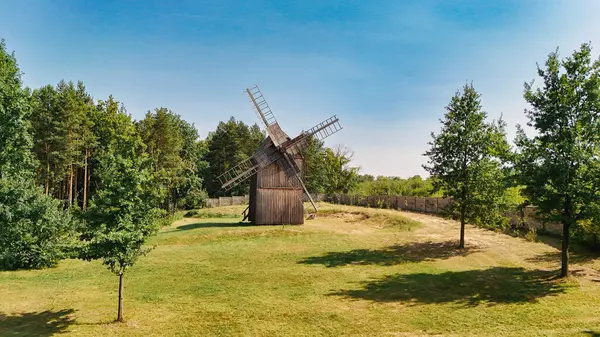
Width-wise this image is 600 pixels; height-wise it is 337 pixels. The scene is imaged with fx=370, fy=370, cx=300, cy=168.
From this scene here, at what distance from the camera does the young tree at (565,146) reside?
16438 mm

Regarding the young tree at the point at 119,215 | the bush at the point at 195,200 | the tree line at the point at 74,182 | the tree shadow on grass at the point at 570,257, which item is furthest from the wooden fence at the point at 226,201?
the tree shadow on grass at the point at 570,257

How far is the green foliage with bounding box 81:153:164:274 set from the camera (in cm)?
Result: 1380

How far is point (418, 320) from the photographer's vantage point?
14109mm

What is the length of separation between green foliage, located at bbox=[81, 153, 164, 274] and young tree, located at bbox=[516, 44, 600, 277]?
17.4 meters

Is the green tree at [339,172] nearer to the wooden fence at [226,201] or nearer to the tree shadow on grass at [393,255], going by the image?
the wooden fence at [226,201]

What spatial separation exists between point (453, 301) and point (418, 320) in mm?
2871

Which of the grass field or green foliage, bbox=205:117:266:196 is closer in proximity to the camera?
the grass field

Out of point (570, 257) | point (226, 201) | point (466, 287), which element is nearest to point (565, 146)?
point (466, 287)

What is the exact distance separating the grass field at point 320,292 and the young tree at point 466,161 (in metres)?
3.16

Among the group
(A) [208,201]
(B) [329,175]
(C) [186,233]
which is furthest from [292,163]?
(B) [329,175]

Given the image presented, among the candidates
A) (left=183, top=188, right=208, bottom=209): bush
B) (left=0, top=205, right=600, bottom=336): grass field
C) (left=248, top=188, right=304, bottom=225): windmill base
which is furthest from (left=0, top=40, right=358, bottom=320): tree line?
(left=248, top=188, right=304, bottom=225): windmill base

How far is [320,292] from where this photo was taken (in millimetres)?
17766

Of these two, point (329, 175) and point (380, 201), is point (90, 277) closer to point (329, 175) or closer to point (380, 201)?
point (380, 201)

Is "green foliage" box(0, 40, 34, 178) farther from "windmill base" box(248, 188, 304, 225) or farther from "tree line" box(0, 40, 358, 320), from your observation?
"windmill base" box(248, 188, 304, 225)
